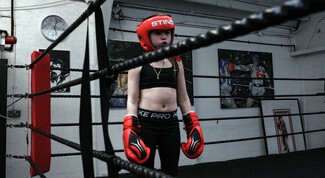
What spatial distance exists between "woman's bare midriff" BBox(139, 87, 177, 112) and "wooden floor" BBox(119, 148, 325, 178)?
1644 millimetres

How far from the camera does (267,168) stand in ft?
9.42

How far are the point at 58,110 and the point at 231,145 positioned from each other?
260 centimetres

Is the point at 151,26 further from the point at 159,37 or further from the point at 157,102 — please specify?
the point at 157,102

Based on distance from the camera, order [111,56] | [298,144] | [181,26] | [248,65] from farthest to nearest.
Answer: [298,144]
[248,65]
[181,26]
[111,56]

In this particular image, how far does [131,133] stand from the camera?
109 centimetres

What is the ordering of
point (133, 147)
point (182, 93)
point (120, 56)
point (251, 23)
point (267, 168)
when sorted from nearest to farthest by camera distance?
1. point (251, 23)
2. point (133, 147)
3. point (182, 93)
4. point (267, 168)
5. point (120, 56)

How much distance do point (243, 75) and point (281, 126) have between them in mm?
1117

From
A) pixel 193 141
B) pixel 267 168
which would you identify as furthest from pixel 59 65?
pixel 267 168

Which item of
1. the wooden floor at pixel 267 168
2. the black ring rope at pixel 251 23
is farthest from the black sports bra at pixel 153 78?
the wooden floor at pixel 267 168

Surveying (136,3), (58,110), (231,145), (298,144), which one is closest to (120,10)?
(136,3)

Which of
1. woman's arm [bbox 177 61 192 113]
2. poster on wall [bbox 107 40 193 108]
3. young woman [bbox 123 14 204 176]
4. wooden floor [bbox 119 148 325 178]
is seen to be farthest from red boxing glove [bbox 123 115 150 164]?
poster on wall [bbox 107 40 193 108]

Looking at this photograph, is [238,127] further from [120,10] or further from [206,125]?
[120,10]

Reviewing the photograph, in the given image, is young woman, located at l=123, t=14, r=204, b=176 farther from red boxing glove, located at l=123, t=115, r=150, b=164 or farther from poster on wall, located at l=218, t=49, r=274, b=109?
poster on wall, located at l=218, t=49, r=274, b=109

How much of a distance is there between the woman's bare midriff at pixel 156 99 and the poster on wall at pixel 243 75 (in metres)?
2.86
